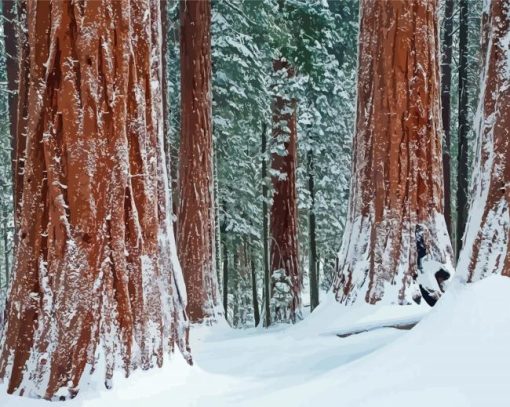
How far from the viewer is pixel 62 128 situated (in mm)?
3465

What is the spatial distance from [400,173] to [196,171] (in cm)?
520

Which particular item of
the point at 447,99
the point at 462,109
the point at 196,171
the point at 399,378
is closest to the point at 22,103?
the point at 399,378

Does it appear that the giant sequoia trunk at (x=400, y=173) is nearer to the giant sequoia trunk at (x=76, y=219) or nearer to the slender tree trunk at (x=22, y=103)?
the giant sequoia trunk at (x=76, y=219)

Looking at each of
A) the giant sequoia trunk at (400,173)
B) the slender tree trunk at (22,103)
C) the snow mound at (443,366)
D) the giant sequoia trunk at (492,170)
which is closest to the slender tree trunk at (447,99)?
the giant sequoia trunk at (400,173)

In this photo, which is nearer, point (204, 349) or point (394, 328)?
point (394, 328)

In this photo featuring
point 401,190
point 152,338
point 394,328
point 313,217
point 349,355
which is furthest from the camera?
point 313,217

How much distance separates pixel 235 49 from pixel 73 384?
41.5 ft

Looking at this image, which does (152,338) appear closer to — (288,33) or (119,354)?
(119,354)

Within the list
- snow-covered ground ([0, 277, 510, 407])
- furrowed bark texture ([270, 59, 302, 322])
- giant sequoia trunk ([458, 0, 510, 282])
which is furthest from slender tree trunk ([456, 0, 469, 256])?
snow-covered ground ([0, 277, 510, 407])

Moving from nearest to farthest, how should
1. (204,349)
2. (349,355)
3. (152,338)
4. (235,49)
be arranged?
(152,338) < (349,355) < (204,349) < (235,49)

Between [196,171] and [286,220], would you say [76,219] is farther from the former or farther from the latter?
[286,220]

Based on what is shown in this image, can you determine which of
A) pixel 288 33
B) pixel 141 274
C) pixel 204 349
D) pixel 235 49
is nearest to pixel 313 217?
pixel 235 49

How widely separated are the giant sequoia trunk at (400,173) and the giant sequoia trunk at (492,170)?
223 cm

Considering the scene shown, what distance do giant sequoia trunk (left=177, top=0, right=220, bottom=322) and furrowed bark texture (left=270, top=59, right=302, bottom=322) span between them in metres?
2.12
